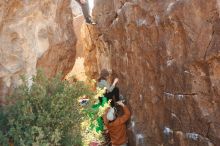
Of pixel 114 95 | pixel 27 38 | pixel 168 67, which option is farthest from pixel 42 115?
pixel 114 95

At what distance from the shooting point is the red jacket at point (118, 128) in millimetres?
8328

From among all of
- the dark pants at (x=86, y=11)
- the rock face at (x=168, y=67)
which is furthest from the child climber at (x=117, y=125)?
the dark pants at (x=86, y=11)

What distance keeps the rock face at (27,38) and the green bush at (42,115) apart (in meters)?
0.40

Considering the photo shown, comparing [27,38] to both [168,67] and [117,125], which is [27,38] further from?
[117,125]

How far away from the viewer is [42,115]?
5.23 m

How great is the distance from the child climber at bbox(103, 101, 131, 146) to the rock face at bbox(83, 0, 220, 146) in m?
0.16

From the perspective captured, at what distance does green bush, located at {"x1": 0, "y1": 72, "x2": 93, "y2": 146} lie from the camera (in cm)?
504

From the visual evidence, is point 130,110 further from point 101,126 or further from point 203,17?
point 203,17

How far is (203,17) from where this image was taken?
18.8ft

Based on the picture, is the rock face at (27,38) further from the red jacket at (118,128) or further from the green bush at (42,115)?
the red jacket at (118,128)

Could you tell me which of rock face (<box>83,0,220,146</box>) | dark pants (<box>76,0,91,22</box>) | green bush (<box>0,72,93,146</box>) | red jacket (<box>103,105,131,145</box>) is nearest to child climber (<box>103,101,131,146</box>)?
red jacket (<box>103,105,131,145</box>)

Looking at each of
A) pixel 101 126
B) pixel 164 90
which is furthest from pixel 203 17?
pixel 101 126

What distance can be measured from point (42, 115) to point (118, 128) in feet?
11.1

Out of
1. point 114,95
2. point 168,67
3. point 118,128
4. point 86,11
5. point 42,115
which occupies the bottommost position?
point 118,128
